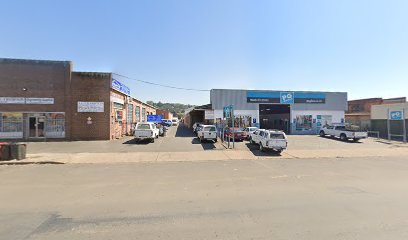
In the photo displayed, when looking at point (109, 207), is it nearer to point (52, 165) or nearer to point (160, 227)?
point (160, 227)

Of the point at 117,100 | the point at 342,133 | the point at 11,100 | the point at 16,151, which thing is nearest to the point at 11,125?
the point at 11,100

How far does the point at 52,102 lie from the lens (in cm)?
2458

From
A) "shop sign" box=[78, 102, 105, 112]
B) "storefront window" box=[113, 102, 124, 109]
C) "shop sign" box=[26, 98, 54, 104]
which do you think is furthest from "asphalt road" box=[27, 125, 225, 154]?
"storefront window" box=[113, 102, 124, 109]

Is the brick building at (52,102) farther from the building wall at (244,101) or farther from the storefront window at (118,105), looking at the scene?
the building wall at (244,101)

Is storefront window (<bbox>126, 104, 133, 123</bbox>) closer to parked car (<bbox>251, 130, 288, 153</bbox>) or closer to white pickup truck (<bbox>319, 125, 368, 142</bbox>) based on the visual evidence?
parked car (<bbox>251, 130, 288, 153</bbox>)

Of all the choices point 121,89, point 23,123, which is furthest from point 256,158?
point 23,123

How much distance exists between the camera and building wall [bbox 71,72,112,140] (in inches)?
980

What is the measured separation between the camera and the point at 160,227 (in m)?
5.33

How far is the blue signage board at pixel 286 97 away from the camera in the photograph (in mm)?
35281

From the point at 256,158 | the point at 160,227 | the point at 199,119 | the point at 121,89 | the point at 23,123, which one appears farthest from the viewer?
the point at 199,119

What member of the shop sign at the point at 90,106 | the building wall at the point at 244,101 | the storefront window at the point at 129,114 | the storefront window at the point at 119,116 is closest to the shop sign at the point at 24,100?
the shop sign at the point at 90,106

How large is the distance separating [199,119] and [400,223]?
48.1 m

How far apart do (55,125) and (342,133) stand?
94.7 feet

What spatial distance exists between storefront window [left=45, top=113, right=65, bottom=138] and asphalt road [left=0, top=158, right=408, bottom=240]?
530 inches
